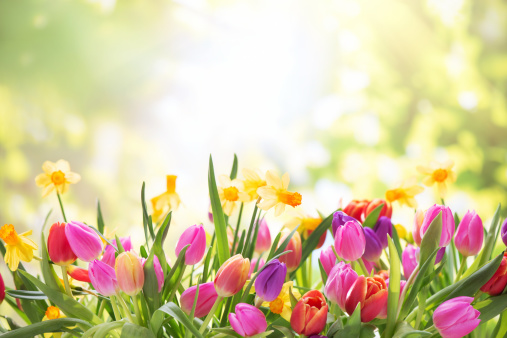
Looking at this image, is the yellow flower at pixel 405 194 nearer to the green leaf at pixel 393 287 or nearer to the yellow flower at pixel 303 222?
the yellow flower at pixel 303 222

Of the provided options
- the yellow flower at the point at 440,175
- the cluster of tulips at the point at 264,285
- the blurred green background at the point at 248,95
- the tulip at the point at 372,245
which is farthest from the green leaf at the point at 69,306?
the blurred green background at the point at 248,95

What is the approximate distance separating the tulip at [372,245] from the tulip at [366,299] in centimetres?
7

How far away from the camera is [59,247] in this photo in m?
0.37

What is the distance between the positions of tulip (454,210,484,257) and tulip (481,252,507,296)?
23mm

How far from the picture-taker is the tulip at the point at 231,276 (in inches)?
12.7

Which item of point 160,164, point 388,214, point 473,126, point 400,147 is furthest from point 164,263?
point 473,126

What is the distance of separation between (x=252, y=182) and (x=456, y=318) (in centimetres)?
18

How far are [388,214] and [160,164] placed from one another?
2.16m

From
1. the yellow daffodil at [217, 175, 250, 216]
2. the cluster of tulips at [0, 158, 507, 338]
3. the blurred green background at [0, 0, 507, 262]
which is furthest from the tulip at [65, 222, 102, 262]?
the blurred green background at [0, 0, 507, 262]

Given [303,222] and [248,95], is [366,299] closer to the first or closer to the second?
[303,222]

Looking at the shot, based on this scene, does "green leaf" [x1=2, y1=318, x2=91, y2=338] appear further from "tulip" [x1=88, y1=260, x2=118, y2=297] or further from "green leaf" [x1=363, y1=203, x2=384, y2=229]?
"green leaf" [x1=363, y1=203, x2=384, y2=229]

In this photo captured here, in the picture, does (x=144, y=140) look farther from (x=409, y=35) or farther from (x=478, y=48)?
(x=478, y=48)

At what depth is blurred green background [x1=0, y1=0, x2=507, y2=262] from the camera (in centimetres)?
249

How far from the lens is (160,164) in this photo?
2.56 meters
